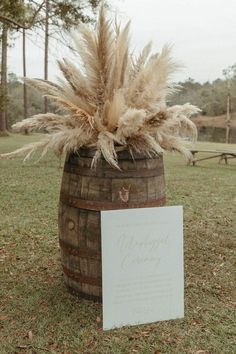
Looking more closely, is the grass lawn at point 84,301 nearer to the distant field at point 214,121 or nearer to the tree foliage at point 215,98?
the tree foliage at point 215,98

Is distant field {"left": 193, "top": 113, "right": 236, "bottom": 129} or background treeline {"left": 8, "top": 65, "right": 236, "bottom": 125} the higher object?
background treeline {"left": 8, "top": 65, "right": 236, "bottom": 125}

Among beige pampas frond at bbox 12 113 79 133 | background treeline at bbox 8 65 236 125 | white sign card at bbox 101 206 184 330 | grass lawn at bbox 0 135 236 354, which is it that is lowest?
grass lawn at bbox 0 135 236 354

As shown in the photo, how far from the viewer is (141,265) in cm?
231

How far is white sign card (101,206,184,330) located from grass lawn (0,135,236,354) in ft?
0.30

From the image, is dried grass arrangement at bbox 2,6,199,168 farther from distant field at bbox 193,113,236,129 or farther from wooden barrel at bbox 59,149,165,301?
distant field at bbox 193,113,236,129

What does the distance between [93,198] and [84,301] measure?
2.31 ft

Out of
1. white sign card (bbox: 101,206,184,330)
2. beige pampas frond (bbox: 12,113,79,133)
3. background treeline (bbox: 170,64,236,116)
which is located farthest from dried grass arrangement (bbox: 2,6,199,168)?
background treeline (bbox: 170,64,236,116)

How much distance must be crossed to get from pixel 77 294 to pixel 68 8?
690 centimetres

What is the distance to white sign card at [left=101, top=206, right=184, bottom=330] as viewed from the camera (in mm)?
2252

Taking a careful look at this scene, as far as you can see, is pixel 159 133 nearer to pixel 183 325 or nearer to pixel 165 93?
pixel 165 93

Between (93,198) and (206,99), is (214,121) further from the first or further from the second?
(93,198)

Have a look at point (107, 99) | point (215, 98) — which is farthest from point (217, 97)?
point (107, 99)

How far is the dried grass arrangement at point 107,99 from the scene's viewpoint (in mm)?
2215

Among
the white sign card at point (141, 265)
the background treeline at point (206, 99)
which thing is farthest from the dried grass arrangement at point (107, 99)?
the background treeline at point (206, 99)
